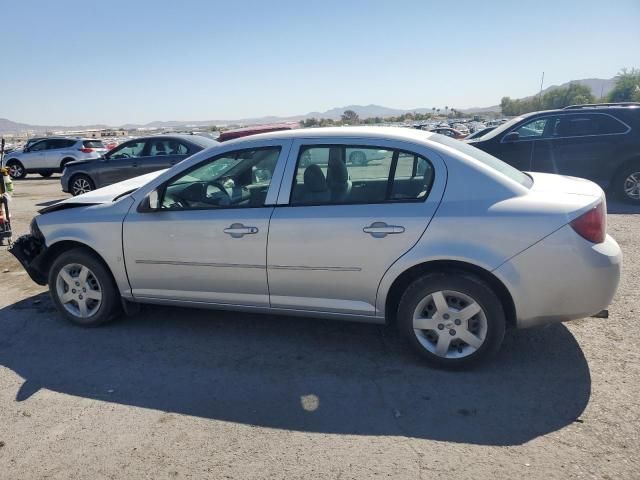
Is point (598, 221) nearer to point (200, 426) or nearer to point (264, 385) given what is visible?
point (264, 385)

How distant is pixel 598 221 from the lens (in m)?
3.31

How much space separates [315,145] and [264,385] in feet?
5.90

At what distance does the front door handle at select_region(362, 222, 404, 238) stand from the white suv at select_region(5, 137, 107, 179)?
58.2 ft

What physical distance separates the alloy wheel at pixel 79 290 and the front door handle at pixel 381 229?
2491mm

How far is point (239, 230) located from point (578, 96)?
82.6 meters

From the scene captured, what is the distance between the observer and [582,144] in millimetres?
9148

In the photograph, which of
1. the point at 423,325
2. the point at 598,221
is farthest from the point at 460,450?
the point at 598,221

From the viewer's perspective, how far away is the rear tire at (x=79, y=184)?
39.4 ft

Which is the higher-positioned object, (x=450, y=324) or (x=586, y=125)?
(x=586, y=125)

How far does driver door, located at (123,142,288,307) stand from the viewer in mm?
3873

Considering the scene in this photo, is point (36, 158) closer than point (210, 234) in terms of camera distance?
No

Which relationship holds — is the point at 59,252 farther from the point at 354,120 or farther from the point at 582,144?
the point at 354,120

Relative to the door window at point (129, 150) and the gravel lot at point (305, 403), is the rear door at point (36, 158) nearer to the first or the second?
the door window at point (129, 150)

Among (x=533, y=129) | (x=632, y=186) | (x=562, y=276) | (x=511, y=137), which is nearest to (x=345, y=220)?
(x=562, y=276)
